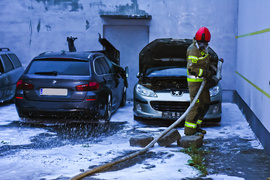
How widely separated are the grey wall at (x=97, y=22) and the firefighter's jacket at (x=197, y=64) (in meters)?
5.79

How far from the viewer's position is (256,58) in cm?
866

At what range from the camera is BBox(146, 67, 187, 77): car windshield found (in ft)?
31.3

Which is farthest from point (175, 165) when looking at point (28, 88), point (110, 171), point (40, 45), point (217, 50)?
point (40, 45)

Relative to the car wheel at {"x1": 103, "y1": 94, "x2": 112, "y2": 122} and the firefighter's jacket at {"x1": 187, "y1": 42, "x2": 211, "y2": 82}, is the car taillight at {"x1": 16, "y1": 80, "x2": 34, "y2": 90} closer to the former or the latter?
the car wheel at {"x1": 103, "y1": 94, "x2": 112, "y2": 122}

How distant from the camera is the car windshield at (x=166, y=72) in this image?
953 cm

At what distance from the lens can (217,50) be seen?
13508mm

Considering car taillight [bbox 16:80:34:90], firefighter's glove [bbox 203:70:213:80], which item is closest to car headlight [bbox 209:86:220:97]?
firefighter's glove [bbox 203:70:213:80]

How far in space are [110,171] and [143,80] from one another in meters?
4.18

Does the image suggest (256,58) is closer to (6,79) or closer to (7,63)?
(6,79)

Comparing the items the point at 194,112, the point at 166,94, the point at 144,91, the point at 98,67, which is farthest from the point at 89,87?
the point at 194,112

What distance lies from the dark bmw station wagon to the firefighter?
81.0 inches

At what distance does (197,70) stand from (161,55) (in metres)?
3.31

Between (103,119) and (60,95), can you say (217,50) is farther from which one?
(60,95)

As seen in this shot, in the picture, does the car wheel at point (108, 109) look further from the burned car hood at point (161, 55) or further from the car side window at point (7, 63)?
the car side window at point (7, 63)
